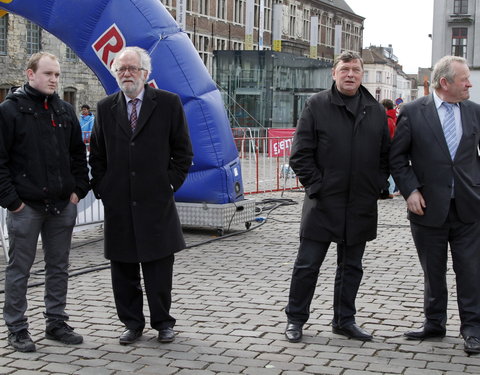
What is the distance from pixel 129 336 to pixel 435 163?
2277 mm

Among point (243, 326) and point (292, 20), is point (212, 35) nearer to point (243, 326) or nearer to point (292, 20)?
point (292, 20)

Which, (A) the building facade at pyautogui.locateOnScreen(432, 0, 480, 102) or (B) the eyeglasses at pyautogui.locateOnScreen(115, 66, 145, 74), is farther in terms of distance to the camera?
(A) the building facade at pyautogui.locateOnScreen(432, 0, 480, 102)

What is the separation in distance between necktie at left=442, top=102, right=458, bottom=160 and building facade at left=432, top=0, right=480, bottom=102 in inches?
2487

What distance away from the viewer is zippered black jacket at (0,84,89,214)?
18.0 ft

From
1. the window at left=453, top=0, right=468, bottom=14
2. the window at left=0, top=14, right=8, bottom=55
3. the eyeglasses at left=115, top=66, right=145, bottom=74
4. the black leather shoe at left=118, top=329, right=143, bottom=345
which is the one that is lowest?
the black leather shoe at left=118, top=329, right=143, bottom=345

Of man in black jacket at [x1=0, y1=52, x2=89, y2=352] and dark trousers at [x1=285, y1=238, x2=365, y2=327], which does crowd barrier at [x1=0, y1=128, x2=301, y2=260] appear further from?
man in black jacket at [x1=0, y1=52, x2=89, y2=352]

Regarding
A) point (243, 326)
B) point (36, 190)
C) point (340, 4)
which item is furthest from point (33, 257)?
point (340, 4)

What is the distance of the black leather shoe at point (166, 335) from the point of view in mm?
5648

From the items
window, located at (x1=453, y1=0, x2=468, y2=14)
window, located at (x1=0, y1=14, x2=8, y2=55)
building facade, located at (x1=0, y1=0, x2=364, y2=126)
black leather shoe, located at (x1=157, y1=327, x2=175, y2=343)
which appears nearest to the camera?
black leather shoe, located at (x1=157, y1=327, x2=175, y2=343)

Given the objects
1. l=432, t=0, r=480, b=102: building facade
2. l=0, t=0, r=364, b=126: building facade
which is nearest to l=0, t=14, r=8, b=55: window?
l=0, t=0, r=364, b=126: building facade

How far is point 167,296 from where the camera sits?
5.75 meters

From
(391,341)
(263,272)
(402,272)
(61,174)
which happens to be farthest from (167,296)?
(402,272)

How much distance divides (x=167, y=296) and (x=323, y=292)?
1.98 meters

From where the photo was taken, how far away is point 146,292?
574 cm
